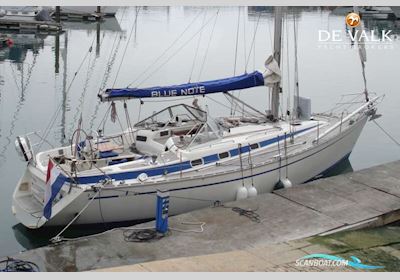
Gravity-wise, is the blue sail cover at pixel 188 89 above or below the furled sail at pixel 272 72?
below

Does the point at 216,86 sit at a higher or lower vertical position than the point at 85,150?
higher

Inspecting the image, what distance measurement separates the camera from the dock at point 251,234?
11422 millimetres

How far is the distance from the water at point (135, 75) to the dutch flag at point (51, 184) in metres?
1.10

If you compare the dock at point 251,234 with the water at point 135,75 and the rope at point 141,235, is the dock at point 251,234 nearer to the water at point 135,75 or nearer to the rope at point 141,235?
the rope at point 141,235

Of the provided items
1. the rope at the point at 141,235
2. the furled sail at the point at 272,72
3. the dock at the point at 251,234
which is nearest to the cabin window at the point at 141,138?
the dock at the point at 251,234

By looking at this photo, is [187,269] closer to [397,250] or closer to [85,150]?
[397,250]

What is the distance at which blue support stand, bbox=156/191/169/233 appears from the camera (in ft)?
41.7

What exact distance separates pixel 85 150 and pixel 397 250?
321 inches

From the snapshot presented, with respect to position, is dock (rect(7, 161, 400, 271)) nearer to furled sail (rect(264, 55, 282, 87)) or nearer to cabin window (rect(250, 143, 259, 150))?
cabin window (rect(250, 143, 259, 150))

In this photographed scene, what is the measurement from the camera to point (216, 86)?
17.3 meters

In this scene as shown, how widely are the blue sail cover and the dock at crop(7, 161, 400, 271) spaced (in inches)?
145

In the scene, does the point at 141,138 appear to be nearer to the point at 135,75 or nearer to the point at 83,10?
the point at 135,75

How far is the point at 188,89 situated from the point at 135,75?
859 inches

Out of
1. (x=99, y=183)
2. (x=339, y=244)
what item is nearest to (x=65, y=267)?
(x=99, y=183)
